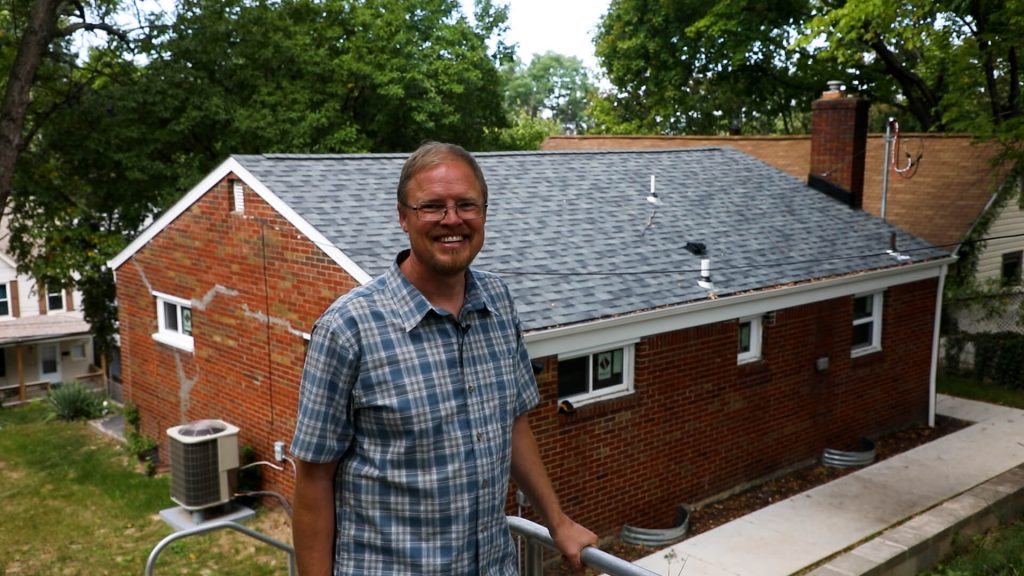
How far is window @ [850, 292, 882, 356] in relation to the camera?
13.0 metres

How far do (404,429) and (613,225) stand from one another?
380 inches

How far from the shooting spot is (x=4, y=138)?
15820 millimetres

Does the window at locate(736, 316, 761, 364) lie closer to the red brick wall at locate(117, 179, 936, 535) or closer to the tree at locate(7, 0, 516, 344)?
the red brick wall at locate(117, 179, 936, 535)

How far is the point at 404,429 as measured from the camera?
7.25ft

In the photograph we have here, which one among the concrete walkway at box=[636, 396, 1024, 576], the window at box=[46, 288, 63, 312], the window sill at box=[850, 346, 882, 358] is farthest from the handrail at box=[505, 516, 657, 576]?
the window at box=[46, 288, 63, 312]

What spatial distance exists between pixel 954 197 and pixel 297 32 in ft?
49.5

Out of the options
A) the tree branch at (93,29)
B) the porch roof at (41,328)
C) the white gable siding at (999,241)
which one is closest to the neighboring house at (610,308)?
the white gable siding at (999,241)

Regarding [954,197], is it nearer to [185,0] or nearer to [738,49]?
[738,49]

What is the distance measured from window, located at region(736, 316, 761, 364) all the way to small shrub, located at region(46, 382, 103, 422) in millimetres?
11574

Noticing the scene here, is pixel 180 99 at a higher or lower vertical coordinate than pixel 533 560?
higher

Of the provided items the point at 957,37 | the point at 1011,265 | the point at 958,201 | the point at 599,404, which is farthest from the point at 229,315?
the point at 957,37

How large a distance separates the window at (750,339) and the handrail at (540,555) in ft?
28.1

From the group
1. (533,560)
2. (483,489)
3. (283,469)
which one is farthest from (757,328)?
(483,489)

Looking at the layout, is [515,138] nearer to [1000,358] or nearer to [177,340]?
[1000,358]
